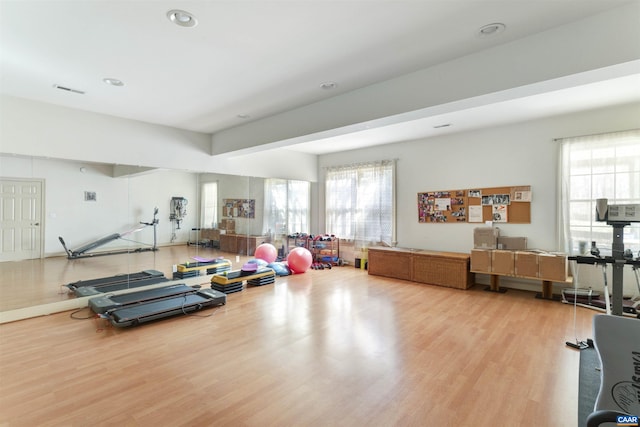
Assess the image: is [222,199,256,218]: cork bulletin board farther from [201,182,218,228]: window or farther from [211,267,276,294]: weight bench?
[211,267,276,294]: weight bench

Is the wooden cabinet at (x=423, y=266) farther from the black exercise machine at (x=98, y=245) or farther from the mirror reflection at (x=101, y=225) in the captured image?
the black exercise machine at (x=98, y=245)

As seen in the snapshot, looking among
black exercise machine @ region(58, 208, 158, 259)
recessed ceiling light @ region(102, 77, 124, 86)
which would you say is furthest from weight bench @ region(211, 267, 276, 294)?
recessed ceiling light @ region(102, 77, 124, 86)

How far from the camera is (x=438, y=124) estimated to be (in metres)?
5.29

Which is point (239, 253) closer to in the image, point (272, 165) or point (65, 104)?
point (272, 165)

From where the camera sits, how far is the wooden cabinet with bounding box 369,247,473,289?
5453 millimetres

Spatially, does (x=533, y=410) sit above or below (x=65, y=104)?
below

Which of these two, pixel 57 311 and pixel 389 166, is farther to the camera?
pixel 389 166

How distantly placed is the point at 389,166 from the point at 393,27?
14.9ft

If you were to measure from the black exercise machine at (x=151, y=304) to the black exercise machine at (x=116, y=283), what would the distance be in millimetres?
313

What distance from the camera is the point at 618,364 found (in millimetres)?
1766

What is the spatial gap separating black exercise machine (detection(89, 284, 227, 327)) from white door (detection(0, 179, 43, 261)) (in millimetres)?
1240

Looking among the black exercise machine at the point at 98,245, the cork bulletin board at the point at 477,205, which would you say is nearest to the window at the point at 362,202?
the cork bulletin board at the point at 477,205

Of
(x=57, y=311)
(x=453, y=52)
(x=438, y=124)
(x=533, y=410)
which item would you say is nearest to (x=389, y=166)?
(x=438, y=124)

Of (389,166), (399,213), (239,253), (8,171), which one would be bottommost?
(239,253)
